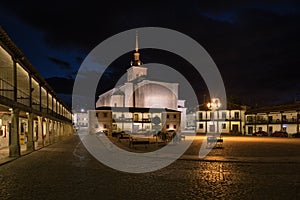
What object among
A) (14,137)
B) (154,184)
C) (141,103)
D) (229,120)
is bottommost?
(229,120)

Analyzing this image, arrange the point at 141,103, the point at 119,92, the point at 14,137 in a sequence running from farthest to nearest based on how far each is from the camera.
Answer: the point at 119,92
the point at 141,103
the point at 14,137

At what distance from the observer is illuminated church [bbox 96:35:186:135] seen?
7291 centimetres

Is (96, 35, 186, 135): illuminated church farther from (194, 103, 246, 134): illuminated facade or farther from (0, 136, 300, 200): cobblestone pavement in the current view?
(0, 136, 300, 200): cobblestone pavement

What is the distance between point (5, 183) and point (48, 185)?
59.1 inches

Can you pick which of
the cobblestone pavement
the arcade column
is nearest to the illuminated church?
the arcade column

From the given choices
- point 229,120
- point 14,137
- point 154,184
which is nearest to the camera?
point 154,184

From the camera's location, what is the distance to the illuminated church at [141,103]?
239 ft

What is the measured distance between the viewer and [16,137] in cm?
1734

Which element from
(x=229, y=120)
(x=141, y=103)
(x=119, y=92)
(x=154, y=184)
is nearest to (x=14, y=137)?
(x=154, y=184)

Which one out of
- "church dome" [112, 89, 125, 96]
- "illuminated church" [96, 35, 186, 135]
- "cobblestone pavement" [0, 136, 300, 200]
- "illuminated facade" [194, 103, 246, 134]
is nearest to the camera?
"cobblestone pavement" [0, 136, 300, 200]

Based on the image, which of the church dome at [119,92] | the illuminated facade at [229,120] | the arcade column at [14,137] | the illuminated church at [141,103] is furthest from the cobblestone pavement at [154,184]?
the church dome at [119,92]

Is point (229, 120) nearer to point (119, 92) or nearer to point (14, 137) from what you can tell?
point (119, 92)

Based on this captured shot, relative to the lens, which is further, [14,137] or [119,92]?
[119,92]

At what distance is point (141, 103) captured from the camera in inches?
3374
